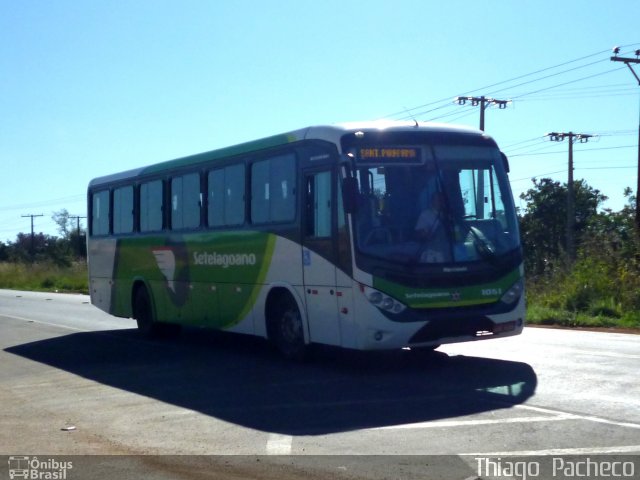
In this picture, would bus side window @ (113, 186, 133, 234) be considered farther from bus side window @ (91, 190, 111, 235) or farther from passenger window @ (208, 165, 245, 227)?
passenger window @ (208, 165, 245, 227)

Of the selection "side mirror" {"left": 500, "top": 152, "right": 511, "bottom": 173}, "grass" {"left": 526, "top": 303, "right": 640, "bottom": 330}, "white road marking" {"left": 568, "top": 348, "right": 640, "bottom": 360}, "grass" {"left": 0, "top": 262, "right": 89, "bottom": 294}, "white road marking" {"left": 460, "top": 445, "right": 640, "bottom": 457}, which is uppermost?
"side mirror" {"left": 500, "top": 152, "right": 511, "bottom": 173}

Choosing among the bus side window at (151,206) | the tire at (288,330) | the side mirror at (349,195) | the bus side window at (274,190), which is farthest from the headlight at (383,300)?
the bus side window at (151,206)

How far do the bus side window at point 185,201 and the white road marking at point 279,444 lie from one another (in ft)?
26.6

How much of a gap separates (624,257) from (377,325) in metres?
15.1

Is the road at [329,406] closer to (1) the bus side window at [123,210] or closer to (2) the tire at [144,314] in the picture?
(2) the tire at [144,314]

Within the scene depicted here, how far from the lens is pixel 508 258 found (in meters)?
12.9

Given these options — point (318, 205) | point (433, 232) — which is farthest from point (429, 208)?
point (318, 205)

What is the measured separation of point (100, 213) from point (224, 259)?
6.47 metres

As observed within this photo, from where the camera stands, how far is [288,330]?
1422 centimetres

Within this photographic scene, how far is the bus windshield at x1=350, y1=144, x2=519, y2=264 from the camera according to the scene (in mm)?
12344

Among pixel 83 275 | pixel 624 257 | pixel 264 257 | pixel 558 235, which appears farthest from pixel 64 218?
pixel 264 257

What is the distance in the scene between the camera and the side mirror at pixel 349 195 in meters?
12.2

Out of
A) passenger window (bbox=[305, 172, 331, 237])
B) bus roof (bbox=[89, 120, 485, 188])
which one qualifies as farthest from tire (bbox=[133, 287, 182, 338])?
passenger window (bbox=[305, 172, 331, 237])

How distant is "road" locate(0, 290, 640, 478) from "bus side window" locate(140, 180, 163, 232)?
2.65 meters
